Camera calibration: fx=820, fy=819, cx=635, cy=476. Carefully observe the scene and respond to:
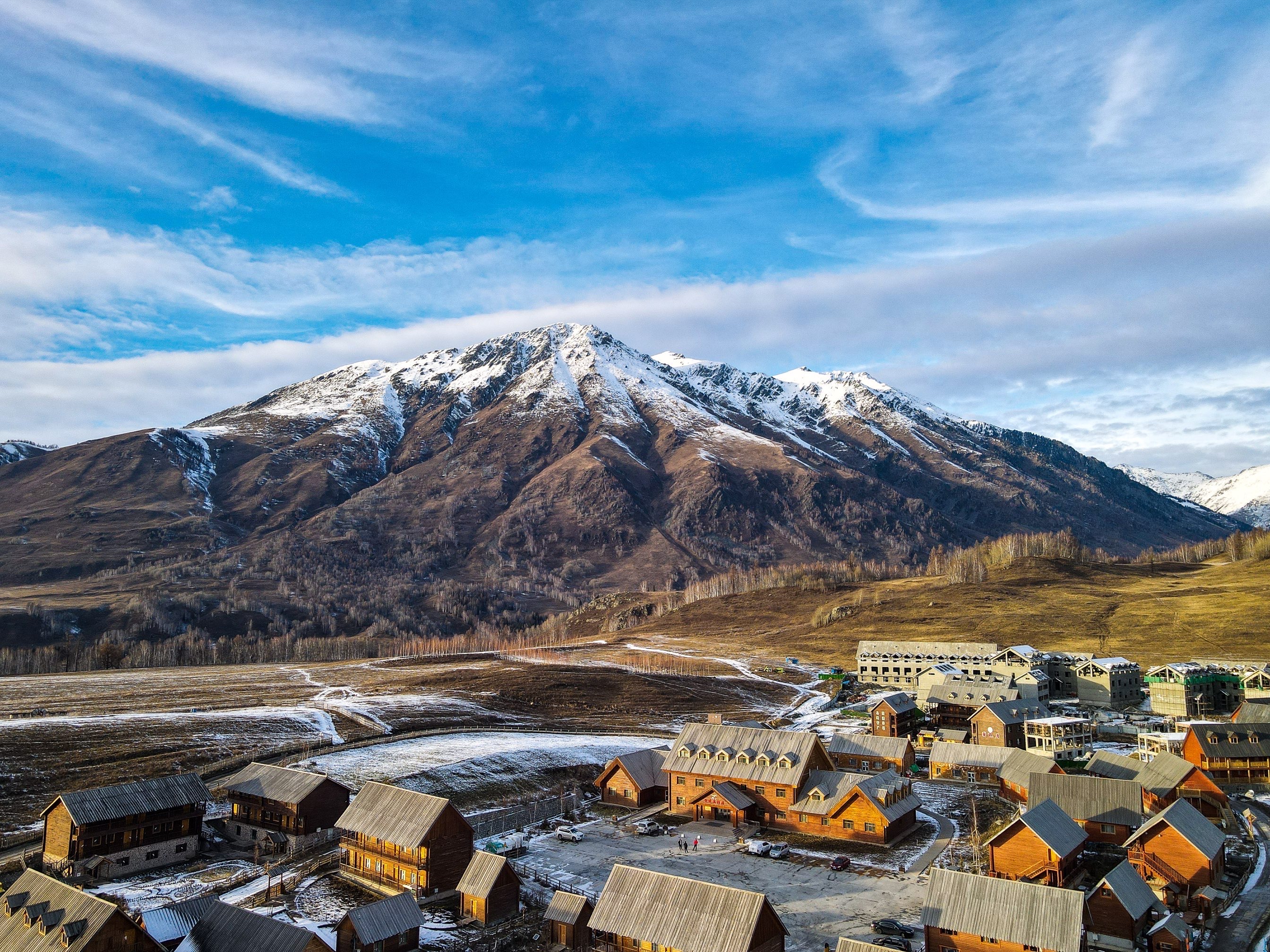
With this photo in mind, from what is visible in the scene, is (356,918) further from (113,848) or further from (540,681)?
(540,681)

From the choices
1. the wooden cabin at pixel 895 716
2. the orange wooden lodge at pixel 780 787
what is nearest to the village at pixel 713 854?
the orange wooden lodge at pixel 780 787

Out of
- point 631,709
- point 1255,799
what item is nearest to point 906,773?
point 1255,799

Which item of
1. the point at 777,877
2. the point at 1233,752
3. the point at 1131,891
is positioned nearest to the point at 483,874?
the point at 777,877

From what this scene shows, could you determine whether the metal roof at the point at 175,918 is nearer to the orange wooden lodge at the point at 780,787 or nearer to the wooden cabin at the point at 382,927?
the wooden cabin at the point at 382,927

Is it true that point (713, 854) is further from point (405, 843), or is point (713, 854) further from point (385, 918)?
point (385, 918)

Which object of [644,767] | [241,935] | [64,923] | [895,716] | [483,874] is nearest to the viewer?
[64,923]

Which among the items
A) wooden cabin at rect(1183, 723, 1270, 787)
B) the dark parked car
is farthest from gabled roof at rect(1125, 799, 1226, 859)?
wooden cabin at rect(1183, 723, 1270, 787)
